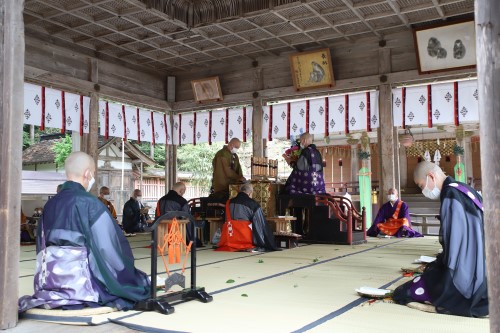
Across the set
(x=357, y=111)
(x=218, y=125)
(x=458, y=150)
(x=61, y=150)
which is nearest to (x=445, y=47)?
Result: (x=357, y=111)

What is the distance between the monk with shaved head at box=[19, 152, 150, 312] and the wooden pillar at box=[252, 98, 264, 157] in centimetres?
752

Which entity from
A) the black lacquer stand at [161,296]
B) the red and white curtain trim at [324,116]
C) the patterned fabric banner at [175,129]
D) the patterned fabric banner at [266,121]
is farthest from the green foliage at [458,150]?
the black lacquer stand at [161,296]

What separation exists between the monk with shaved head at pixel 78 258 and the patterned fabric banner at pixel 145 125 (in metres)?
8.24

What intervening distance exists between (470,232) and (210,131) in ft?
29.1

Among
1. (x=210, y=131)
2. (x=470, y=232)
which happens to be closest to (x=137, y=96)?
(x=210, y=131)

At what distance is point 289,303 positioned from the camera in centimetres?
339

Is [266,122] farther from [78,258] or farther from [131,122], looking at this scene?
[78,258]

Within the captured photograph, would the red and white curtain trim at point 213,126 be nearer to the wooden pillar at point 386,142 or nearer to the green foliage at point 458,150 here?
the wooden pillar at point 386,142

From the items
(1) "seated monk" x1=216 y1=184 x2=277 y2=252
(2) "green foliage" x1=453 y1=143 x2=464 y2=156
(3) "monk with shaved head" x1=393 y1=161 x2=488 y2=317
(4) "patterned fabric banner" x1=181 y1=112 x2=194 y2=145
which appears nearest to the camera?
(3) "monk with shaved head" x1=393 y1=161 x2=488 y2=317

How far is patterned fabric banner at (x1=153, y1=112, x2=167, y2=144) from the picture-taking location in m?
11.7

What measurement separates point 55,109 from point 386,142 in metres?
6.44

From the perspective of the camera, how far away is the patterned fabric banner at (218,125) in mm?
11367

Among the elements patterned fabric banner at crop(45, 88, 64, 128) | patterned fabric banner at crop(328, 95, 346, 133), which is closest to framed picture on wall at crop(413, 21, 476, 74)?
patterned fabric banner at crop(328, 95, 346, 133)

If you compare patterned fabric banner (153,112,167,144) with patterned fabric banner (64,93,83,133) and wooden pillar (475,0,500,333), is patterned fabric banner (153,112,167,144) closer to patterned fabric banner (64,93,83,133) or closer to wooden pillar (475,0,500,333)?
patterned fabric banner (64,93,83,133)
